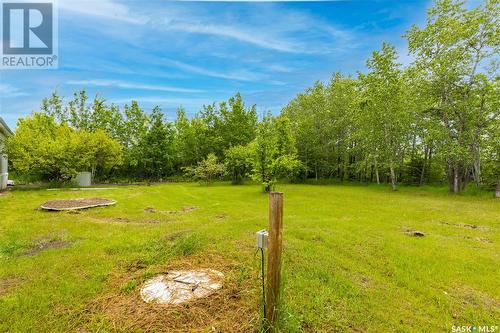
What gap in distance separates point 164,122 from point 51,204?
1929 centimetres

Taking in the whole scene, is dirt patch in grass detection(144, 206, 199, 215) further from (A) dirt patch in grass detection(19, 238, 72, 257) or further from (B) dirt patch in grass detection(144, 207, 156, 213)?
(A) dirt patch in grass detection(19, 238, 72, 257)

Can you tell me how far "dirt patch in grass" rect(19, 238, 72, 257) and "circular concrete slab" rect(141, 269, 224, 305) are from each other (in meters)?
2.75

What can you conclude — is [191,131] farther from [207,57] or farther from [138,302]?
[138,302]

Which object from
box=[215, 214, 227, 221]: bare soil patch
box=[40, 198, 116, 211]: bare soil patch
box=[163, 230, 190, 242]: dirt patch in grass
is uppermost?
box=[40, 198, 116, 211]: bare soil patch

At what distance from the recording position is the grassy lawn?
269cm

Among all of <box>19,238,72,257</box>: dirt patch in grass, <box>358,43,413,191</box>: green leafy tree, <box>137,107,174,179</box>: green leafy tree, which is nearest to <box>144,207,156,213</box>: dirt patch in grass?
<box>19,238,72,257</box>: dirt patch in grass

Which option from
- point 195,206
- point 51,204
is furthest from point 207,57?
point 51,204

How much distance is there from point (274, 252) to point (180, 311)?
4.29 feet

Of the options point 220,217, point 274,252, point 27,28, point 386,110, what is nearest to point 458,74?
point 386,110

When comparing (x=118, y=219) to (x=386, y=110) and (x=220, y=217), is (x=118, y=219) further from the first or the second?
(x=386, y=110)

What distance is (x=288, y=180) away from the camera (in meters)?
24.9

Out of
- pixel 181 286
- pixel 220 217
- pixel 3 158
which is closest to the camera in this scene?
pixel 181 286

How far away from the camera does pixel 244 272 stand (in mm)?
3668

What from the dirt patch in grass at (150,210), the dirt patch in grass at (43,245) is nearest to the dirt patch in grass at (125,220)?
the dirt patch in grass at (150,210)
